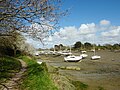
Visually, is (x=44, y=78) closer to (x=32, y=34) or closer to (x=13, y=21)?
(x=32, y=34)

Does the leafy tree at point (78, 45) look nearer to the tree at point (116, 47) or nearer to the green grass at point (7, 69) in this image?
the tree at point (116, 47)

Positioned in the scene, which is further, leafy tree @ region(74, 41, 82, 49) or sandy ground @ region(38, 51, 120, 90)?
leafy tree @ region(74, 41, 82, 49)

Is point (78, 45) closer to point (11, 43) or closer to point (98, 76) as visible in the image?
point (98, 76)

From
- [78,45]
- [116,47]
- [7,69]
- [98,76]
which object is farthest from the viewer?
[78,45]

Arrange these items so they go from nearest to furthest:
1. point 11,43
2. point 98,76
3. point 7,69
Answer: point 7,69, point 11,43, point 98,76

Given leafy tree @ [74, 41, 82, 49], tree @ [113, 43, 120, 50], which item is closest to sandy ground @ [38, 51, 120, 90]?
tree @ [113, 43, 120, 50]

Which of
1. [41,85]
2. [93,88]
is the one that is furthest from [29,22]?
[93,88]

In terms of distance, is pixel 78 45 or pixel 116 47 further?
pixel 78 45

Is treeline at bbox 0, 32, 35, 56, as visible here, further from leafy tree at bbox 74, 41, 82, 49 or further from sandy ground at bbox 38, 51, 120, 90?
leafy tree at bbox 74, 41, 82, 49

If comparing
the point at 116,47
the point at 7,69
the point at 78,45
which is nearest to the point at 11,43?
the point at 7,69

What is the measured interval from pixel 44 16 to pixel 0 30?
5.38 meters

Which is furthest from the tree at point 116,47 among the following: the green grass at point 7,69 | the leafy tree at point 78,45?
the green grass at point 7,69

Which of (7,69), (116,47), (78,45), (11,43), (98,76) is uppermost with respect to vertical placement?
(78,45)

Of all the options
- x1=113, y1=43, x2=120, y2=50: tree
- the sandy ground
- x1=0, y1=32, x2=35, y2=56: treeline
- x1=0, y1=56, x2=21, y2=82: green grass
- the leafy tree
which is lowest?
the sandy ground
